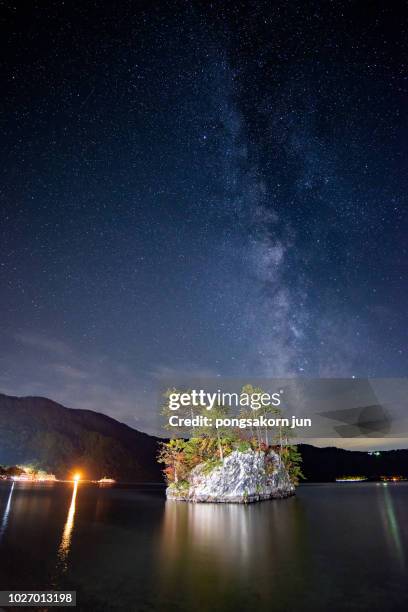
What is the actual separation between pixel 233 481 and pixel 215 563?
34915 millimetres

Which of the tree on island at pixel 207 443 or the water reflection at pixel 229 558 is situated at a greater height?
the tree on island at pixel 207 443

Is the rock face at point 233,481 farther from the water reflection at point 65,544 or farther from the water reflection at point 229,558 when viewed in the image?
the water reflection at point 65,544

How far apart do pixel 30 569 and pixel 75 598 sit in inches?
265

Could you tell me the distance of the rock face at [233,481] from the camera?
5500 centimetres

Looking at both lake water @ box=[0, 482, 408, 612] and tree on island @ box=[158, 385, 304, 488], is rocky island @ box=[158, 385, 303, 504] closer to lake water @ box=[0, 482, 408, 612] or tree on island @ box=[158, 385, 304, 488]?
tree on island @ box=[158, 385, 304, 488]

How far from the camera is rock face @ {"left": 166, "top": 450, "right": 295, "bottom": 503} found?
5500 centimetres

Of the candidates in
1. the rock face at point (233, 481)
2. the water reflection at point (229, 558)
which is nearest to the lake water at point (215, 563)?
the water reflection at point (229, 558)

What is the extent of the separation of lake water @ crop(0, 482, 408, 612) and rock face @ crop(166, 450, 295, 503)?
15.4m

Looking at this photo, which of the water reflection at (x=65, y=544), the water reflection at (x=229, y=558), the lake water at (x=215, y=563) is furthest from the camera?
the water reflection at (x=65, y=544)

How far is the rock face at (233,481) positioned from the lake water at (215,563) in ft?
50.4

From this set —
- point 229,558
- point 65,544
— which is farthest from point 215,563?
point 65,544

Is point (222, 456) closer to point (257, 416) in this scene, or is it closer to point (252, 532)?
point (257, 416)

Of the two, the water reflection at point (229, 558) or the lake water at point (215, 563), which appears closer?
the lake water at point (215, 563)

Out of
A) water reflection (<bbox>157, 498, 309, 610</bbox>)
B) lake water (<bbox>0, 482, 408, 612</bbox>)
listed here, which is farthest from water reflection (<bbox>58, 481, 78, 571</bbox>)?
water reflection (<bbox>157, 498, 309, 610</bbox>)
